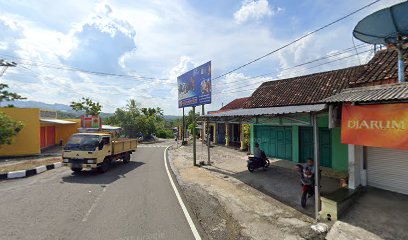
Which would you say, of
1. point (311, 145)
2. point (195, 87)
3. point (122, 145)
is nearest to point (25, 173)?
point (122, 145)

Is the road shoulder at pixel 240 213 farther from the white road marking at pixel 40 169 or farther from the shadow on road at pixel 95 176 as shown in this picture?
the white road marking at pixel 40 169

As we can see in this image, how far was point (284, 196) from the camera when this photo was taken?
348 inches

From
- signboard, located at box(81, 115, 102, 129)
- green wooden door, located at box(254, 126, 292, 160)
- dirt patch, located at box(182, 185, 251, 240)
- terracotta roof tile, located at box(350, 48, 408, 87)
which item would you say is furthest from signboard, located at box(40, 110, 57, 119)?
terracotta roof tile, located at box(350, 48, 408, 87)

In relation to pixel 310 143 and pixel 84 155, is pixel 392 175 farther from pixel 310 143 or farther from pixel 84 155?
pixel 84 155

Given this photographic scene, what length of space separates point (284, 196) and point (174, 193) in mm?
4163

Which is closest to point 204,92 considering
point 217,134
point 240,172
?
point 240,172

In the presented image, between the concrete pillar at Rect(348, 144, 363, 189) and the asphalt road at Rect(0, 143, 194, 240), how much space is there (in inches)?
232

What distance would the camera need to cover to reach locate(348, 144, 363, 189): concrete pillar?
318 inches

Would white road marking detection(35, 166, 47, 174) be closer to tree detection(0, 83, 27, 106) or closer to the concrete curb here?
the concrete curb

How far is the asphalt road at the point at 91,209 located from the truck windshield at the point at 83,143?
149 centimetres

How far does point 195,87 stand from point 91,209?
1032 cm

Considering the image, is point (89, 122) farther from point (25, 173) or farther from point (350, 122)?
point (350, 122)

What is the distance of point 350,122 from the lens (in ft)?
22.5

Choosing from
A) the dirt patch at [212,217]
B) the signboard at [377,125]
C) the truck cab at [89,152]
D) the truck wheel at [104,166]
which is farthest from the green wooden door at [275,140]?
the truck wheel at [104,166]
